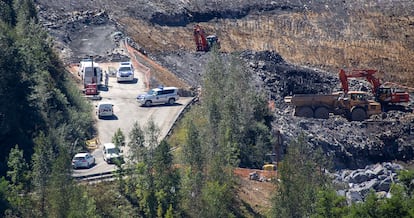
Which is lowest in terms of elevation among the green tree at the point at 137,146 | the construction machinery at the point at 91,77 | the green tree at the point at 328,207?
the green tree at the point at 328,207

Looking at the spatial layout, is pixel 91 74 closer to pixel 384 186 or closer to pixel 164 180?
pixel 384 186

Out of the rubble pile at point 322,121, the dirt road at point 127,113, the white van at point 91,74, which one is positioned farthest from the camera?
the white van at point 91,74

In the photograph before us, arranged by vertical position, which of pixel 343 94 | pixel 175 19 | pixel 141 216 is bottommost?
pixel 141 216

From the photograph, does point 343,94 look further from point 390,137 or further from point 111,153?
point 111,153

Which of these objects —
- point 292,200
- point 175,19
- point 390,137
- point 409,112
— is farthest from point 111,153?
point 175,19

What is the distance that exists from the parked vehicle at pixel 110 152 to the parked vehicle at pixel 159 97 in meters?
9.81

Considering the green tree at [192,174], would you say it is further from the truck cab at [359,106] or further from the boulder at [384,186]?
the truck cab at [359,106]

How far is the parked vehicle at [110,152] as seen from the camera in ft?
167

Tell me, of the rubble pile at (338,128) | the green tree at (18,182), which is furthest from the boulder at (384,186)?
the green tree at (18,182)

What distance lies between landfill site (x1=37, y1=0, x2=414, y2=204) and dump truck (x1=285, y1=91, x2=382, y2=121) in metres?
0.06

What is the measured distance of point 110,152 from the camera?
51906 millimetres

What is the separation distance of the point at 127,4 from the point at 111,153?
38.3 m

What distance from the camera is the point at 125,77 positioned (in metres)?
67.0

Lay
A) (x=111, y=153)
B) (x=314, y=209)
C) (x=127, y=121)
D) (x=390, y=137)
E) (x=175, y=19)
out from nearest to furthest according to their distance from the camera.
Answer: (x=314, y=209) → (x=111, y=153) → (x=127, y=121) → (x=390, y=137) → (x=175, y=19)
